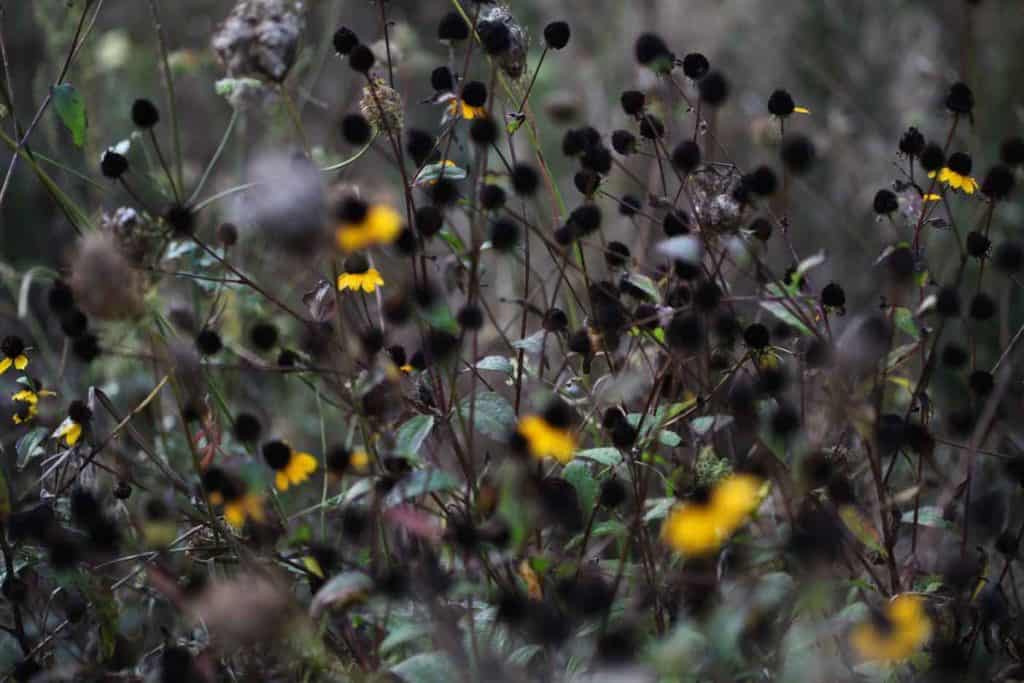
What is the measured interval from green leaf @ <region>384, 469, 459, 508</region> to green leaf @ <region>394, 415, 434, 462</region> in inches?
0.9

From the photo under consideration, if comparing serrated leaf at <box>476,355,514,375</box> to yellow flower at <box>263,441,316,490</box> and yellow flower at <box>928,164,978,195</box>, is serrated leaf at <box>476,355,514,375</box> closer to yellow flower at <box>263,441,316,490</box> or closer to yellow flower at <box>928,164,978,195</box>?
yellow flower at <box>263,441,316,490</box>

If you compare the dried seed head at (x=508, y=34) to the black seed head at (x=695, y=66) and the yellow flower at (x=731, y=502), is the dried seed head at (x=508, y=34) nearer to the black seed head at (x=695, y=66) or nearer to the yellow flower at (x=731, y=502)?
the black seed head at (x=695, y=66)

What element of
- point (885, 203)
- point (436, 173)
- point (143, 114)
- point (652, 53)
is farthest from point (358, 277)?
point (885, 203)

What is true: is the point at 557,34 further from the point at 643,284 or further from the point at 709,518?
the point at 709,518

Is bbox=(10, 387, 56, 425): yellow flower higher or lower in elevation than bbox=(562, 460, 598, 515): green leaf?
higher

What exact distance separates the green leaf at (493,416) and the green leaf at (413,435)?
0.03 meters

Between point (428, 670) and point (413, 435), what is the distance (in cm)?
18

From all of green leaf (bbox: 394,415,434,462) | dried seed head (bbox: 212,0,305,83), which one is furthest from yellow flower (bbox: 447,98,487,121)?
green leaf (bbox: 394,415,434,462)

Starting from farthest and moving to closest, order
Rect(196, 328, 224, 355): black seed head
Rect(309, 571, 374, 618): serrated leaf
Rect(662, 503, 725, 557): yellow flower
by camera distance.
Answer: Rect(196, 328, 224, 355): black seed head, Rect(309, 571, 374, 618): serrated leaf, Rect(662, 503, 725, 557): yellow flower

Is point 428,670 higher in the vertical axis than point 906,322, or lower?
lower

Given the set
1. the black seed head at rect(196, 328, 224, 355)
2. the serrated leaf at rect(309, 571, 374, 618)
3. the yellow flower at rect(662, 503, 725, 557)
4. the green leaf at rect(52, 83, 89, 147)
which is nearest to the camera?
the yellow flower at rect(662, 503, 725, 557)

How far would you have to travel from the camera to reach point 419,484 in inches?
29.7

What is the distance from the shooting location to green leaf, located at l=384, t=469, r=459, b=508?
2.42ft

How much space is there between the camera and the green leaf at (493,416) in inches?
33.5
